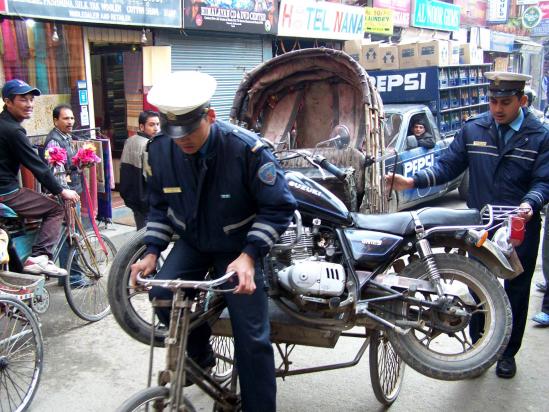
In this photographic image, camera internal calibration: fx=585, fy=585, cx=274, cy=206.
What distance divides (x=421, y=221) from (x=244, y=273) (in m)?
1.12

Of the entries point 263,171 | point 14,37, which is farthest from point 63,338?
point 14,37

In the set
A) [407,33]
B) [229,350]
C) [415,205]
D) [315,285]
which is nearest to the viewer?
[315,285]

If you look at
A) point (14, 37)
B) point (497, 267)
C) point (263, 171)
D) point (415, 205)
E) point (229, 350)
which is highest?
point (14, 37)

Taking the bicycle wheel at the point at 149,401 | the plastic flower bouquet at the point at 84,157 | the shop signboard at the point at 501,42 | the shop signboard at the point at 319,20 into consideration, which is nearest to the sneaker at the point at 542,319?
the bicycle wheel at the point at 149,401

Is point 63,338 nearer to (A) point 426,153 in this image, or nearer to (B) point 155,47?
(B) point 155,47

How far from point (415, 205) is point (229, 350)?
6.38 meters

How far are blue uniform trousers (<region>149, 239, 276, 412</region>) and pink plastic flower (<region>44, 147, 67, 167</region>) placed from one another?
287 centimetres

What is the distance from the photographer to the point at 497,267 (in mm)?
3129

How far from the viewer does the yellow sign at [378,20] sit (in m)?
16.1

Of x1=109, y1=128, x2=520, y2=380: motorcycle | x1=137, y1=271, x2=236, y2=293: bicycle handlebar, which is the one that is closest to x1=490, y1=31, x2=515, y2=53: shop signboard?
x1=109, y1=128, x2=520, y2=380: motorcycle

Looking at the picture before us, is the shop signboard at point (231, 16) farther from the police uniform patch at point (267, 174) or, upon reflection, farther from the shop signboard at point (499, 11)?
the shop signboard at point (499, 11)

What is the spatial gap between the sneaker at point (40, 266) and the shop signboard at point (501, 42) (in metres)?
22.1

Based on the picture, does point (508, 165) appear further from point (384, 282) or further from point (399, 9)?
point (399, 9)

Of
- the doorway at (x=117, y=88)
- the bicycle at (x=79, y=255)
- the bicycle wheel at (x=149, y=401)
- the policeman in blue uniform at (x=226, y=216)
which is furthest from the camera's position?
the doorway at (x=117, y=88)
